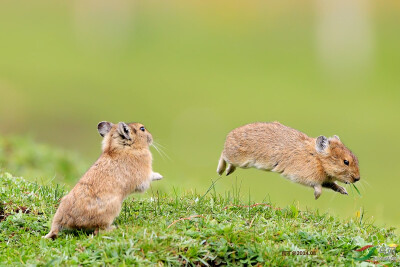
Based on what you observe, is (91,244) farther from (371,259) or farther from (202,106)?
(202,106)

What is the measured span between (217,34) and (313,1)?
736 cm

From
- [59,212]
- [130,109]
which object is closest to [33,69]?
[130,109]

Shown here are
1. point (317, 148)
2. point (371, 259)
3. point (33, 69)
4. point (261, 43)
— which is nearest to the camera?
point (371, 259)

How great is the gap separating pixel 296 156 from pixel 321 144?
1.33 feet

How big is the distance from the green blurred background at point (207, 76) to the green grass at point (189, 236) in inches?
238

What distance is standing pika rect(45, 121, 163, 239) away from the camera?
24.3ft

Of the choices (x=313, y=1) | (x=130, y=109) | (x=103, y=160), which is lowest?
(x=130, y=109)

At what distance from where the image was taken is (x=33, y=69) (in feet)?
96.1

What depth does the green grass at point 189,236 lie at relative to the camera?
22.1 ft

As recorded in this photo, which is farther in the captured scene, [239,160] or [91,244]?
[239,160]

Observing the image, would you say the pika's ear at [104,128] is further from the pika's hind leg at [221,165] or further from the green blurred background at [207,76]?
the green blurred background at [207,76]

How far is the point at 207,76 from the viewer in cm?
3050

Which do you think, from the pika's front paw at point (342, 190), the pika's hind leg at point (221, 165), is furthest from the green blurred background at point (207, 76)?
the pika's front paw at point (342, 190)

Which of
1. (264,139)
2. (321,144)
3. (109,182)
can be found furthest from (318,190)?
(109,182)
